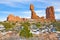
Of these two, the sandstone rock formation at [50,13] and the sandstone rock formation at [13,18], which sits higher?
the sandstone rock formation at [50,13]

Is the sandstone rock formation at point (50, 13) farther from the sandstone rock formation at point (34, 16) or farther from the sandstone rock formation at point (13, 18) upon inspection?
the sandstone rock formation at point (13, 18)

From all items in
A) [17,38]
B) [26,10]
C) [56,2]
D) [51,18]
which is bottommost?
[17,38]

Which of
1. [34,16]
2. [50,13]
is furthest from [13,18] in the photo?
[50,13]

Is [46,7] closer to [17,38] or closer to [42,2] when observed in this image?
[42,2]

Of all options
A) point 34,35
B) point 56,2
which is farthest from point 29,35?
point 56,2

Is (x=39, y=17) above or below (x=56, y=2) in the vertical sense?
below

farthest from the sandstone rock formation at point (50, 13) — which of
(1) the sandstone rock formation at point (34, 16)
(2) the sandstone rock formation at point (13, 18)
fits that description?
(2) the sandstone rock formation at point (13, 18)

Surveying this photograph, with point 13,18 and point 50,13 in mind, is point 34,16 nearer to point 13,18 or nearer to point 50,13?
point 50,13

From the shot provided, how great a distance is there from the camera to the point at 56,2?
2957mm

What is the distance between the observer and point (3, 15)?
2871 millimetres

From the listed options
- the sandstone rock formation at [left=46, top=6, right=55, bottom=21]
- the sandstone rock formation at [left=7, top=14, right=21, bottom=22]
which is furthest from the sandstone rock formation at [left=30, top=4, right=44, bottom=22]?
the sandstone rock formation at [left=7, top=14, right=21, bottom=22]

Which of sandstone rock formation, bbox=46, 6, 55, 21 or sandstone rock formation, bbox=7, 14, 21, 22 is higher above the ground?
sandstone rock formation, bbox=46, 6, 55, 21

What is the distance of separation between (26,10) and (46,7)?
0.48 metres

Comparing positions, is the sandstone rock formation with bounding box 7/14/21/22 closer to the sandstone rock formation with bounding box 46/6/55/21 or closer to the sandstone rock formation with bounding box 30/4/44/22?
the sandstone rock formation with bounding box 30/4/44/22
